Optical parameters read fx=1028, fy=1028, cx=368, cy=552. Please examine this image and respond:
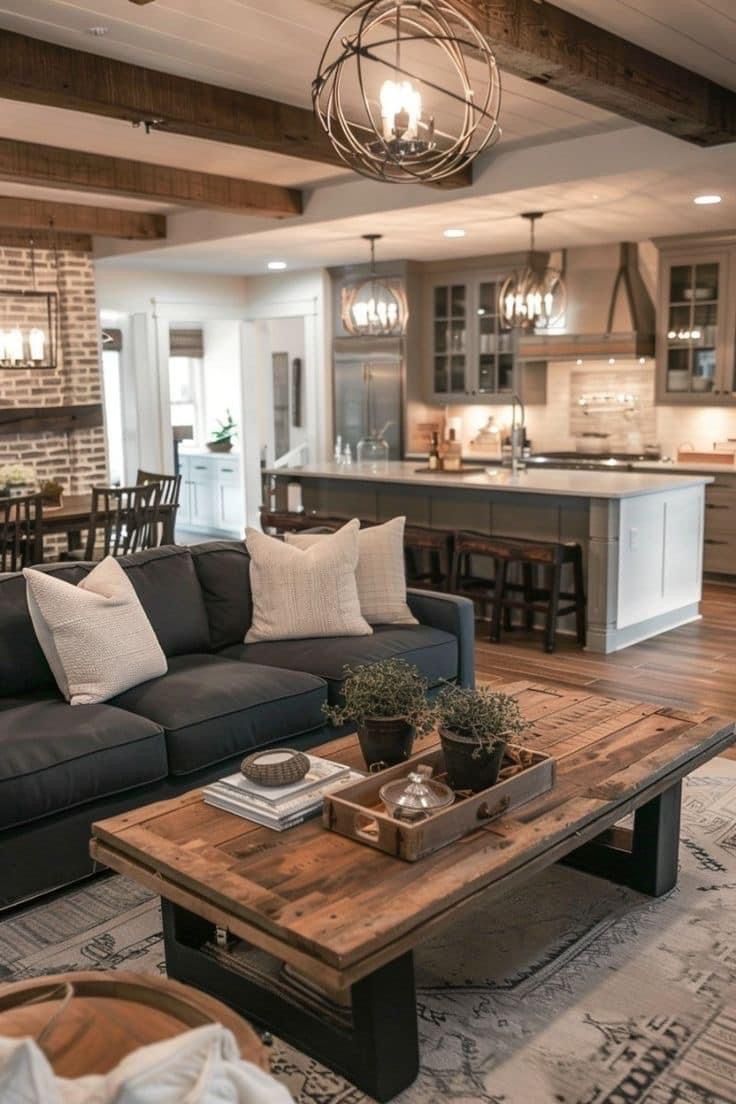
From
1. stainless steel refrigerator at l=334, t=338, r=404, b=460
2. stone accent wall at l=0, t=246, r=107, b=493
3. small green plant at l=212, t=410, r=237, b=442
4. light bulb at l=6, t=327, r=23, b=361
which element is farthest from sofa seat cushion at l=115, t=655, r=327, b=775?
small green plant at l=212, t=410, r=237, b=442

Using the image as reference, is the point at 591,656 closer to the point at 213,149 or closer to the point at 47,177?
the point at 213,149

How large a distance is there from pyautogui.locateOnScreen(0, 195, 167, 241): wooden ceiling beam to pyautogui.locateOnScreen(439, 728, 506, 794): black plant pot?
622cm

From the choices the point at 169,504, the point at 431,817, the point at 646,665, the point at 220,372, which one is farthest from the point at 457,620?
the point at 220,372

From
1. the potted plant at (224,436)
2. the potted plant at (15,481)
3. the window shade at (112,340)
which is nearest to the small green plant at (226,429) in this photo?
the potted plant at (224,436)

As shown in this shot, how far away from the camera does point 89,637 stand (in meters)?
3.33

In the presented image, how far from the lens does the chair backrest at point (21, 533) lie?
5168 mm

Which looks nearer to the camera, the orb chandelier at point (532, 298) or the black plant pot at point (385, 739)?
the black plant pot at point (385, 739)

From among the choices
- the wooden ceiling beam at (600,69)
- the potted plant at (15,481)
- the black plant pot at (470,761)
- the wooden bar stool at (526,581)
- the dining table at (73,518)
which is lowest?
the wooden bar stool at (526,581)

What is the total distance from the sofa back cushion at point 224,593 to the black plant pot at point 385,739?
153 centimetres

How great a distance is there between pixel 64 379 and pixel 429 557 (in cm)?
351

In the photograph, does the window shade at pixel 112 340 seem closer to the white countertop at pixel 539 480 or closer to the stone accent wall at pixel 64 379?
the stone accent wall at pixel 64 379

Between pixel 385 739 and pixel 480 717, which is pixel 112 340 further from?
pixel 480 717

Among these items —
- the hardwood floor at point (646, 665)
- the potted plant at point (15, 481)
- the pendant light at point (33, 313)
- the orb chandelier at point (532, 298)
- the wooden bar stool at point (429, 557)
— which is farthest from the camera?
the pendant light at point (33, 313)

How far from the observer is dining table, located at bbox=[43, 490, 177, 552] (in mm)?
5914
